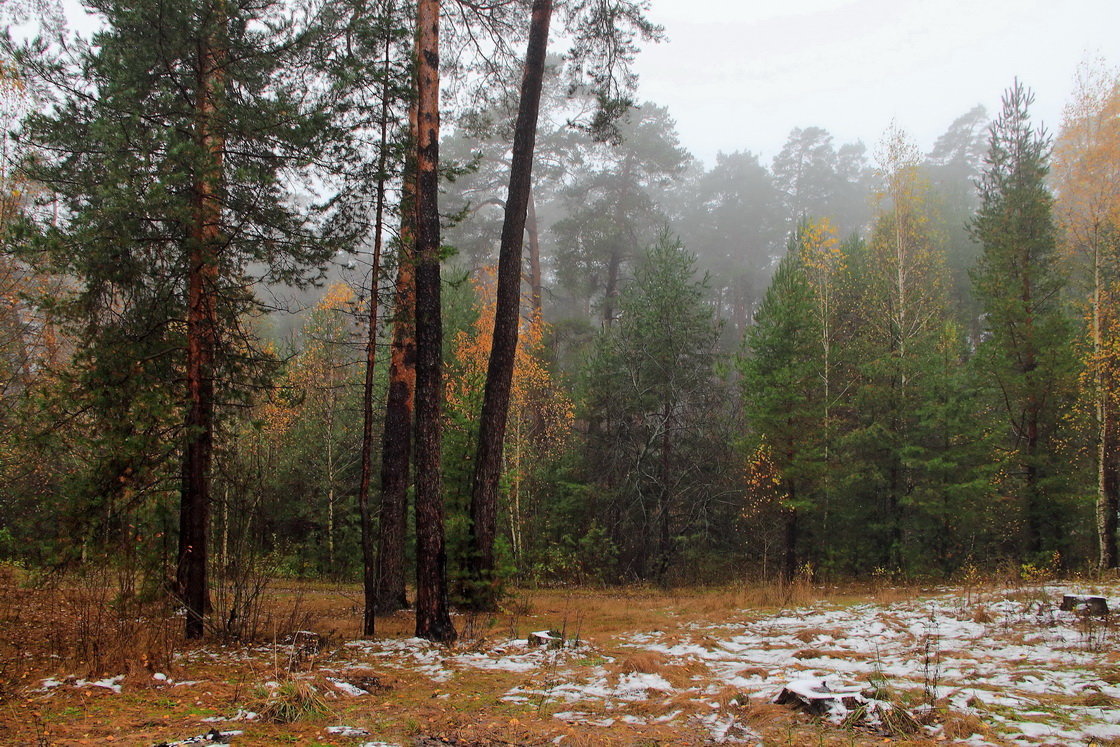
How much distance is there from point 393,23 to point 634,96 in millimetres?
4622

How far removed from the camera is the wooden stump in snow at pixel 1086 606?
267 inches

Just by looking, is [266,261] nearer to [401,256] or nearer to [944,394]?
[401,256]

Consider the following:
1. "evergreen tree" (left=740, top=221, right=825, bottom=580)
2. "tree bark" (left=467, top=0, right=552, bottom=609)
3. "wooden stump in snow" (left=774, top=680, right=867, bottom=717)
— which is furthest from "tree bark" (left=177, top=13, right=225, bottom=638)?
"evergreen tree" (left=740, top=221, right=825, bottom=580)

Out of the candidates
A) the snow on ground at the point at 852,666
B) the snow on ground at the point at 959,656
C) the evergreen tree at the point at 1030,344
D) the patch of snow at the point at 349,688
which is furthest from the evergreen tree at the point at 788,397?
the patch of snow at the point at 349,688

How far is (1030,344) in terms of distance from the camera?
15.9m

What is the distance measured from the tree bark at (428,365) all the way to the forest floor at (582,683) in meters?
0.55

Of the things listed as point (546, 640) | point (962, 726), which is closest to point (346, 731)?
point (546, 640)

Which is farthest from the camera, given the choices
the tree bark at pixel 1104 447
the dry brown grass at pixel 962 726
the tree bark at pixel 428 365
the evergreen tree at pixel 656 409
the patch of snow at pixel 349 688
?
the evergreen tree at pixel 656 409

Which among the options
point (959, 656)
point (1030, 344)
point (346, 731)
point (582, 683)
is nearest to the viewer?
point (346, 731)

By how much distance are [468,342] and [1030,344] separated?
15066mm

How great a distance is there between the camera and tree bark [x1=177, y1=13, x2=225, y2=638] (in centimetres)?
665

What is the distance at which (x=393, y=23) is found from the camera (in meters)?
7.68

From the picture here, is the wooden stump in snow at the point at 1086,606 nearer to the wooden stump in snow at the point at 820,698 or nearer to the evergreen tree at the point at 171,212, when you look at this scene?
the wooden stump in snow at the point at 820,698

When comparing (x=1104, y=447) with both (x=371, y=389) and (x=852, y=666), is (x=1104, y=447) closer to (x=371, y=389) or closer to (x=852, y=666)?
(x=852, y=666)
